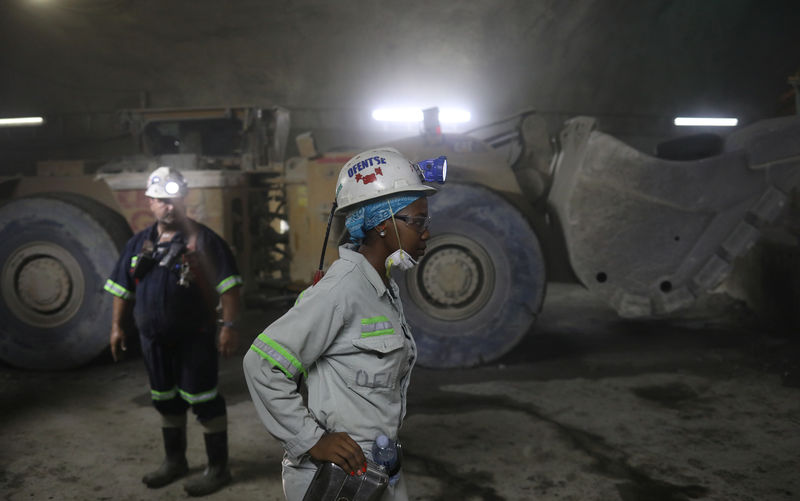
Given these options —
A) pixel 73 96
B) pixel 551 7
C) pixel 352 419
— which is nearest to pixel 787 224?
pixel 352 419

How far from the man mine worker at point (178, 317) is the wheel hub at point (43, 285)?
200 cm

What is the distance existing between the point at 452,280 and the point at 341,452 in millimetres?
3468

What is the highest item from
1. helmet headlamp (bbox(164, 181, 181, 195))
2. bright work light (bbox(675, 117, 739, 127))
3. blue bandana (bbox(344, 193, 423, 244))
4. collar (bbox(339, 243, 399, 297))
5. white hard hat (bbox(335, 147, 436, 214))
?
bright work light (bbox(675, 117, 739, 127))

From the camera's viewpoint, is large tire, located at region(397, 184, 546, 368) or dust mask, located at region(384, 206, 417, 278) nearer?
dust mask, located at region(384, 206, 417, 278)

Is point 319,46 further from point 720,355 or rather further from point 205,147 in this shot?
point 720,355

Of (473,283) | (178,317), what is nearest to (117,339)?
(178,317)

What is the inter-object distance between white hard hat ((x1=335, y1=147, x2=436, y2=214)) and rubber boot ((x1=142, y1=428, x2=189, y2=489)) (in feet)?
7.09

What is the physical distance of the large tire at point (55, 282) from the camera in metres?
5.07

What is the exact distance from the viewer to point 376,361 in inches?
66.5

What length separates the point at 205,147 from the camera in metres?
6.32

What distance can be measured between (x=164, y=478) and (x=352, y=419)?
2.04 m

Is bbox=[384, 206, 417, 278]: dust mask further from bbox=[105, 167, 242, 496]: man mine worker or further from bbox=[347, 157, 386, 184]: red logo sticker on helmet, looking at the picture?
bbox=[105, 167, 242, 496]: man mine worker

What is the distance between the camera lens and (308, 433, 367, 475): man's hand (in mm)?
1562

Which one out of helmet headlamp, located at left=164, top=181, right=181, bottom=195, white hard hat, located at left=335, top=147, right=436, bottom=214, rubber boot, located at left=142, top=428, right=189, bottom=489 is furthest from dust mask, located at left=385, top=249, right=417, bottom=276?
rubber boot, located at left=142, top=428, right=189, bottom=489
